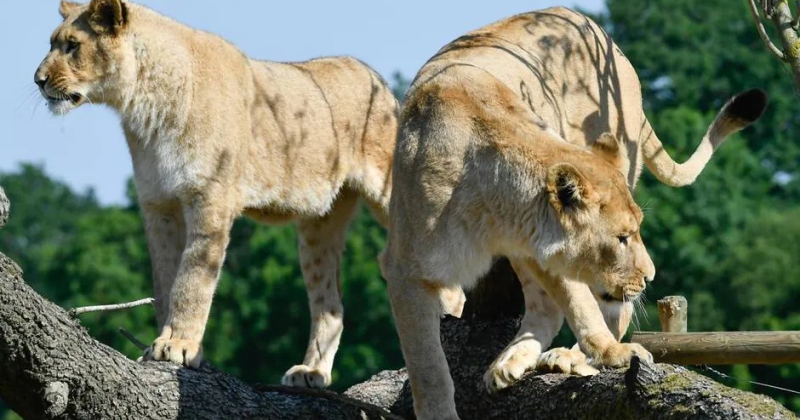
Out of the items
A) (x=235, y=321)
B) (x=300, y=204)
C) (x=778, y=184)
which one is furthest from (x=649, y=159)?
(x=778, y=184)

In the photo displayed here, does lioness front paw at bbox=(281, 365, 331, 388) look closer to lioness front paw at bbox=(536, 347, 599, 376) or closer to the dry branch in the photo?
lioness front paw at bbox=(536, 347, 599, 376)

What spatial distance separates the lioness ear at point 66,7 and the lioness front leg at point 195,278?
4.58 ft

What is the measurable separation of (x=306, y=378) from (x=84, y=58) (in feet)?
7.02

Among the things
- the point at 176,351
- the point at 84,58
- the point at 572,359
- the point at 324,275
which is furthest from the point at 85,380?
the point at 324,275

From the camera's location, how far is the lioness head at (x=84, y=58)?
A: 27.3 feet

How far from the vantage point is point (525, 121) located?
6.83 meters

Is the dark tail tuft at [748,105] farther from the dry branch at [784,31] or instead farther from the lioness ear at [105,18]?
the lioness ear at [105,18]

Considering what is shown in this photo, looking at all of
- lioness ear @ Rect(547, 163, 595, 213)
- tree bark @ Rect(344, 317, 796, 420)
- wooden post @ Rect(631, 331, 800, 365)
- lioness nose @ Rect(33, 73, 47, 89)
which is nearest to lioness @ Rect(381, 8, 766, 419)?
lioness ear @ Rect(547, 163, 595, 213)

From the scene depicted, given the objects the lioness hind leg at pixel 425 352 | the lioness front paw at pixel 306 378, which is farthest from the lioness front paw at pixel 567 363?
the lioness front paw at pixel 306 378

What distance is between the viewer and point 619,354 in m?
6.73

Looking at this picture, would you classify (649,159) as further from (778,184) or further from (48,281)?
(778,184)

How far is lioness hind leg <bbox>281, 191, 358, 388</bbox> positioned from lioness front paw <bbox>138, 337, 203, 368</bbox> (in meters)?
1.31

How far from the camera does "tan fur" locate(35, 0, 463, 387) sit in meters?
8.06

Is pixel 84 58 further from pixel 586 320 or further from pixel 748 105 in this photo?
pixel 748 105
